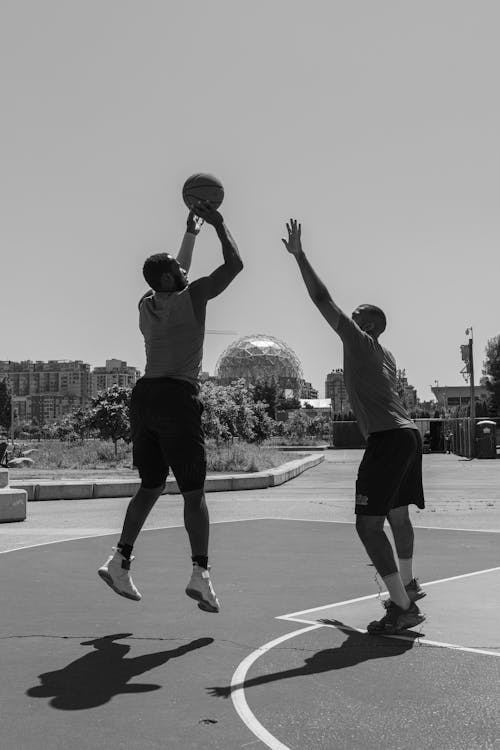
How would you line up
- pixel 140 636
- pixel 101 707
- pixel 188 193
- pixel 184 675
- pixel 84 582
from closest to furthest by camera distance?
pixel 101 707
pixel 184 675
pixel 140 636
pixel 188 193
pixel 84 582

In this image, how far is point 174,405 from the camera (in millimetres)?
4863

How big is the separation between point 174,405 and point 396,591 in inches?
65.2

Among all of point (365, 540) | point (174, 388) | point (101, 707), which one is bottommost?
point (101, 707)

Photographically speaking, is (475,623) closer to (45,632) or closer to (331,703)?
(331,703)

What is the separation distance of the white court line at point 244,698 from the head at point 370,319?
6.06 ft

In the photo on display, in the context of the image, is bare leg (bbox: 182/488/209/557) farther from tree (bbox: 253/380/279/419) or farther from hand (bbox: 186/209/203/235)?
tree (bbox: 253/380/279/419)

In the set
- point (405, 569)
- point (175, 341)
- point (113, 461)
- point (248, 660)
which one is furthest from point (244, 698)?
point (113, 461)

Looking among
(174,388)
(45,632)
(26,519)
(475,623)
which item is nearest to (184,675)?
(45,632)

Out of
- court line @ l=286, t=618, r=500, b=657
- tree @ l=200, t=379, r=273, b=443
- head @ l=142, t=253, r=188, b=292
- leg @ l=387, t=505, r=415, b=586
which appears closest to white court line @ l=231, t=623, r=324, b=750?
court line @ l=286, t=618, r=500, b=657

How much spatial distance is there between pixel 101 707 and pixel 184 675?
1.82ft

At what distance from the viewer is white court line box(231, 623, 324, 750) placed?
3.14m

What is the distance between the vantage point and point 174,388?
16.1 ft

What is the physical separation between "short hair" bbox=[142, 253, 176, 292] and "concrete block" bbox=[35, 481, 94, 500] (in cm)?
1131

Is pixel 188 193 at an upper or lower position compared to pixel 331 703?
upper
